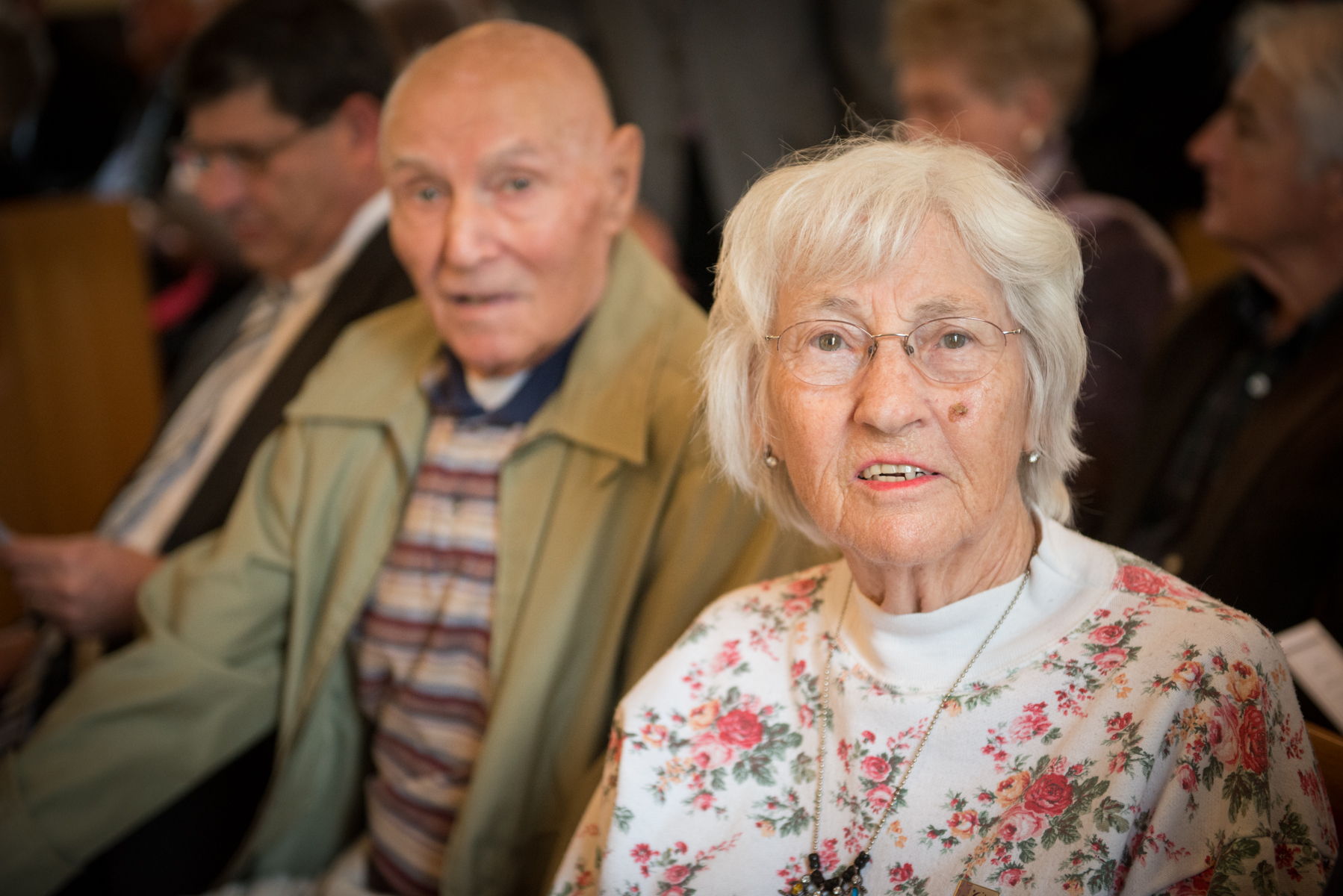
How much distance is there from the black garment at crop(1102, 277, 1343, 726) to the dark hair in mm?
1802

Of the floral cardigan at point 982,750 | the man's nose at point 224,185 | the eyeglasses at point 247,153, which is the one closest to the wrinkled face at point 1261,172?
the floral cardigan at point 982,750

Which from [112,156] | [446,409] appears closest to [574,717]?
[446,409]

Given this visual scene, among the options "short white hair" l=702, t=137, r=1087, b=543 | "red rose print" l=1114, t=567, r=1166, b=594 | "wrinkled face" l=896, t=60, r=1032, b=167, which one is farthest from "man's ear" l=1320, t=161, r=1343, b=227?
"red rose print" l=1114, t=567, r=1166, b=594

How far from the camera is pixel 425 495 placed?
5.20 feet

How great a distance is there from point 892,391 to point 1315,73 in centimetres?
146

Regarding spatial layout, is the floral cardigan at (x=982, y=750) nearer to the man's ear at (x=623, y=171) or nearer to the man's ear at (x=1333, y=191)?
the man's ear at (x=623, y=171)

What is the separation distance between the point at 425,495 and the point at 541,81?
61cm

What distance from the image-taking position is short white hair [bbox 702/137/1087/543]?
994 mm

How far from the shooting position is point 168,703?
5.32 ft

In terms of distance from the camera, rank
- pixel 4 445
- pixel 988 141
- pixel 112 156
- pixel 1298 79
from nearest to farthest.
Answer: pixel 1298 79 < pixel 988 141 < pixel 4 445 < pixel 112 156

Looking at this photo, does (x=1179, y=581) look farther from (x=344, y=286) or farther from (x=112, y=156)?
(x=112, y=156)

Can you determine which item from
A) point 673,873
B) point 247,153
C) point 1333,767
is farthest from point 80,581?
point 1333,767

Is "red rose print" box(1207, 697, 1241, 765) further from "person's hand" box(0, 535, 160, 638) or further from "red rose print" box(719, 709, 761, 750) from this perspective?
"person's hand" box(0, 535, 160, 638)

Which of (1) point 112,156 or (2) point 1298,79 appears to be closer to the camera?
(2) point 1298,79
